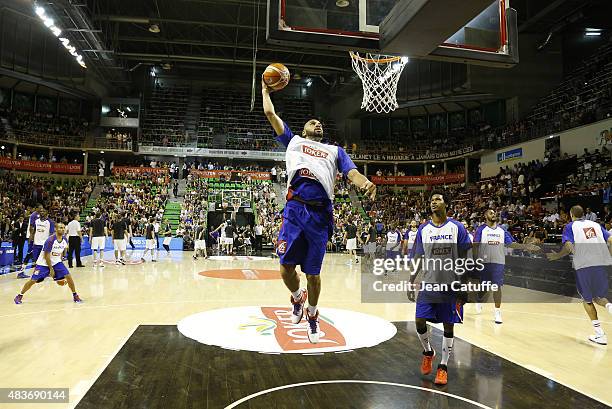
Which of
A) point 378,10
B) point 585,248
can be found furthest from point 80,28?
point 585,248

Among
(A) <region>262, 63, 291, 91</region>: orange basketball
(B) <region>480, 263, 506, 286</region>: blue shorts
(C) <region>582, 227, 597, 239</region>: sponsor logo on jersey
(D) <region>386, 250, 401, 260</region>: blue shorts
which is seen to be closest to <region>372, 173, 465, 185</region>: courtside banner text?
(D) <region>386, 250, 401, 260</region>: blue shorts

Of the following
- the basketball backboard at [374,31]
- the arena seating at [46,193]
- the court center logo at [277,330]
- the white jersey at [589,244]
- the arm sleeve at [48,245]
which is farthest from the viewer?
the arena seating at [46,193]

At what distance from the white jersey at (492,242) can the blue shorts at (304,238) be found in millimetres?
4618

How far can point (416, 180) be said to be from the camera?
30.3m

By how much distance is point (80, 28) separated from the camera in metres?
18.1

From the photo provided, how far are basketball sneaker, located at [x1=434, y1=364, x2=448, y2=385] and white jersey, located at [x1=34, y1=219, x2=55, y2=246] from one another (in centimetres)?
932


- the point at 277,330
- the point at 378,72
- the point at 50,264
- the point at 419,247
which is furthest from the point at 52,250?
the point at 378,72

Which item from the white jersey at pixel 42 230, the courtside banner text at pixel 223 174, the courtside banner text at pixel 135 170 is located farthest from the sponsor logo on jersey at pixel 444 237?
the courtside banner text at pixel 135 170

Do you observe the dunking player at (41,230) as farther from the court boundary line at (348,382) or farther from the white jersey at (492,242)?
the white jersey at (492,242)

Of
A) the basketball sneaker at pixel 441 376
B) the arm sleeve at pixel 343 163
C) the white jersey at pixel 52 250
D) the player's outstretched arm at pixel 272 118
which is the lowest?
the basketball sneaker at pixel 441 376

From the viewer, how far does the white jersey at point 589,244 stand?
18.2 feet

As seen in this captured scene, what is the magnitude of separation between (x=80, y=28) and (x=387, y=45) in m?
17.9

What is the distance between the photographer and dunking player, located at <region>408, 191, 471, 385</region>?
393cm

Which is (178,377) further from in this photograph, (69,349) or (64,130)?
(64,130)
